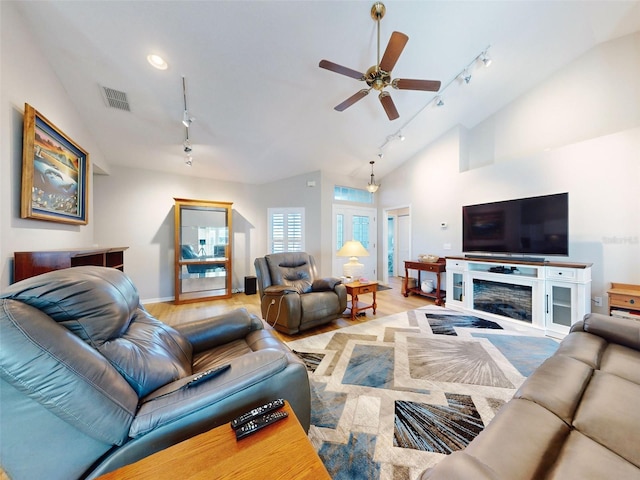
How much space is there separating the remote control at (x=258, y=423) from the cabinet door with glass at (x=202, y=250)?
4.16m

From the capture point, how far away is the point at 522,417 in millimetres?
847

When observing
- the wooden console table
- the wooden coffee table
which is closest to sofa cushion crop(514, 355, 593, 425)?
the wooden coffee table

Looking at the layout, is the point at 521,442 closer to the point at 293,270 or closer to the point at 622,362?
the point at 622,362

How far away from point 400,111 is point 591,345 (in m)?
3.48

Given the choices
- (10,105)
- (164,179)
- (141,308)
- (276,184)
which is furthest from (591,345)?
(164,179)

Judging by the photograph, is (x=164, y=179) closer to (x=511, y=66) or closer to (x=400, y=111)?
(x=400, y=111)

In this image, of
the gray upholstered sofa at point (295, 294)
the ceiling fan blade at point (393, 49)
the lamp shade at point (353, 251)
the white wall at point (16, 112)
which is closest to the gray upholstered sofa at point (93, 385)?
the white wall at point (16, 112)

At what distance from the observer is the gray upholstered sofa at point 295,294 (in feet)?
9.07

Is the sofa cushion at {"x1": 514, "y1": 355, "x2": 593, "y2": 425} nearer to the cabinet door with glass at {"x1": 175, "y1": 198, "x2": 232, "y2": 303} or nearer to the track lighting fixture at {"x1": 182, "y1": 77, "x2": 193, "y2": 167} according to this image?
the track lighting fixture at {"x1": 182, "y1": 77, "x2": 193, "y2": 167}

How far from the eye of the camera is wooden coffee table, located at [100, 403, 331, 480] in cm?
64

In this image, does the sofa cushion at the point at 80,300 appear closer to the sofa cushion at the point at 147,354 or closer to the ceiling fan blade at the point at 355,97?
the sofa cushion at the point at 147,354

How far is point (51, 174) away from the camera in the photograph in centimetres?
210

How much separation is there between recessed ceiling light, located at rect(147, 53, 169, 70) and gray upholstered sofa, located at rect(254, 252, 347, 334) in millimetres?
2269

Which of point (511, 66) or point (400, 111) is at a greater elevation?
point (511, 66)
